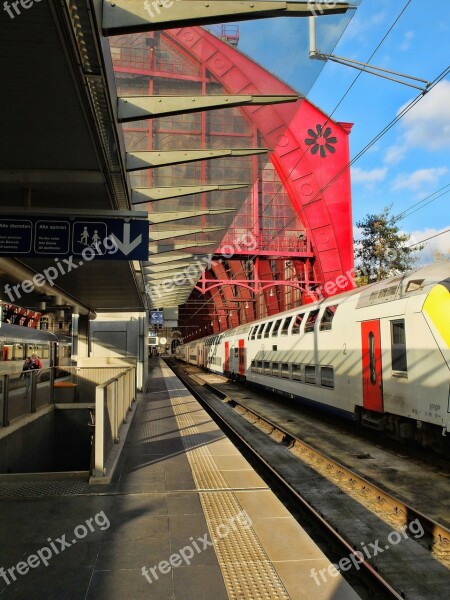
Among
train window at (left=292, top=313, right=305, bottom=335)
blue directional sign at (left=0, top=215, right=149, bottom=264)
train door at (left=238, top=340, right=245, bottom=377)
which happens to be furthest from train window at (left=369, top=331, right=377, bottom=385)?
train door at (left=238, top=340, right=245, bottom=377)

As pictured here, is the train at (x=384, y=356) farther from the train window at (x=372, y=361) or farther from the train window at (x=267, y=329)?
the train window at (x=267, y=329)

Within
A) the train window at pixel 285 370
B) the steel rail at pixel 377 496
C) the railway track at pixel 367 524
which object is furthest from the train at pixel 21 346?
the railway track at pixel 367 524

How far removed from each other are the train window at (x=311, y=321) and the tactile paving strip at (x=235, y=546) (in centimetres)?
749

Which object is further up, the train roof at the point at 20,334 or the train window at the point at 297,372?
the train roof at the point at 20,334

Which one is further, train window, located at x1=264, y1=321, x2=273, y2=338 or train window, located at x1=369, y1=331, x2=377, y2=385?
train window, located at x1=264, y1=321, x2=273, y2=338

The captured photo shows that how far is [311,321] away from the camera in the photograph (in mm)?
14211

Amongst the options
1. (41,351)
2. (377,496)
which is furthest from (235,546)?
(41,351)

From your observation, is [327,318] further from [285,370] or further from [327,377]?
[285,370]

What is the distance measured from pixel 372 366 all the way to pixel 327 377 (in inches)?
108

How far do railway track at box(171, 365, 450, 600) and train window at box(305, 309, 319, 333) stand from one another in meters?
4.44

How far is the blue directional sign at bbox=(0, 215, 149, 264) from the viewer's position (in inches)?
287

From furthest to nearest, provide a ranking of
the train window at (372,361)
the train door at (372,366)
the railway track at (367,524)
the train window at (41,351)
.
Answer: the train window at (41,351) < the train window at (372,361) < the train door at (372,366) < the railway track at (367,524)

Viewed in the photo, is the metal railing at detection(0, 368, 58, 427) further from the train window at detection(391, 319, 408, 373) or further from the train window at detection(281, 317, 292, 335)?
the train window at detection(281, 317, 292, 335)

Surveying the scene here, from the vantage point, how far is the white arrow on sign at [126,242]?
7551mm
